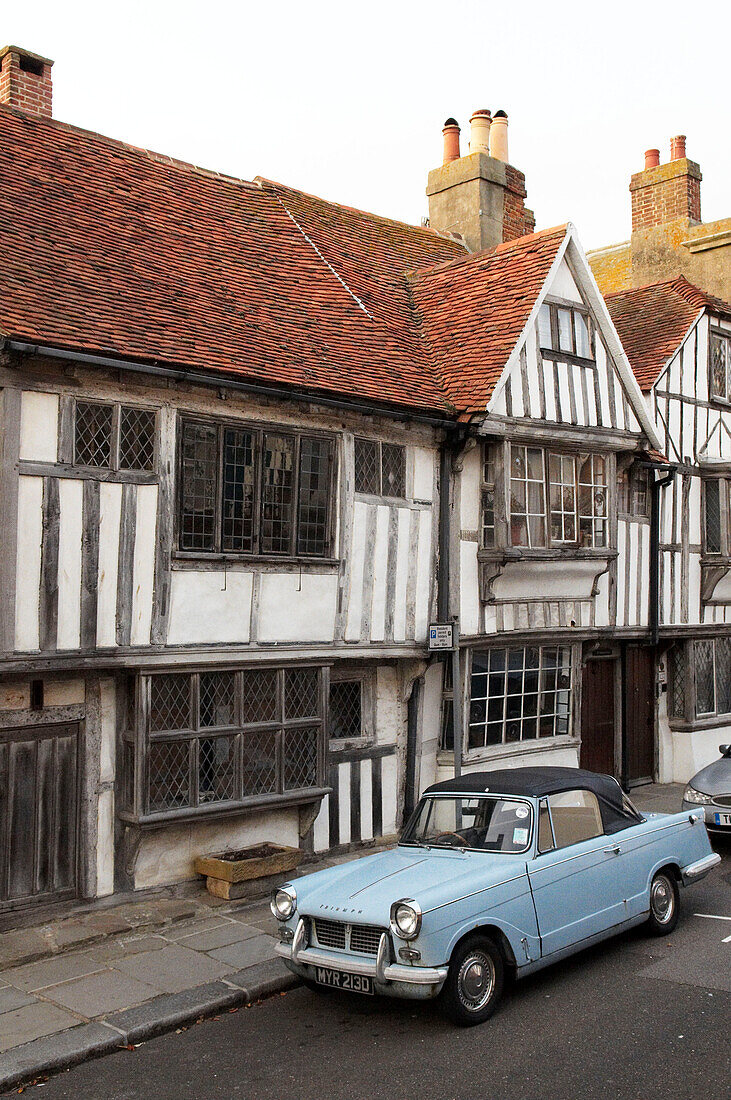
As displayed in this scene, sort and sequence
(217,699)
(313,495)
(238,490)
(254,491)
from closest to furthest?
1. (217,699)
2. (238,490)
3. (254,491)
4. (313,495)

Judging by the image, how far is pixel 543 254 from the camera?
13406mm

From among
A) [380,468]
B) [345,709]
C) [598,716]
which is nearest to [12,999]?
[345,709]

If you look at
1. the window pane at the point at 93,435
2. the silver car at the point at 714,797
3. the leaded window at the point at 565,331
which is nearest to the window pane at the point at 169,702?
the window pane at the point at 93,435

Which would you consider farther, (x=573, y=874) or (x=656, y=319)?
(x=656, y=319)

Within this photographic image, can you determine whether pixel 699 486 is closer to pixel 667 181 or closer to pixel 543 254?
pixel 543 254

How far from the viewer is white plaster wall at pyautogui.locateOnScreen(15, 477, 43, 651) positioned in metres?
8.75

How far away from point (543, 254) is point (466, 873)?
8841 millimetres

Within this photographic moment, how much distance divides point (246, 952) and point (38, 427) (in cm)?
477

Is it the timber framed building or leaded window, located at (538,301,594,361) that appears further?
leaded window, located at (538,301,594,361)

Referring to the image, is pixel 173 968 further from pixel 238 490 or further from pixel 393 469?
pixel 393 469

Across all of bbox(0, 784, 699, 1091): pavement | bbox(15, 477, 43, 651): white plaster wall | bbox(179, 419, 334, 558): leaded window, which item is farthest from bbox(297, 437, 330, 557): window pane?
bbox(0, 784, 699, 1091): pavement

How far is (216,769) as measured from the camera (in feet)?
33.2

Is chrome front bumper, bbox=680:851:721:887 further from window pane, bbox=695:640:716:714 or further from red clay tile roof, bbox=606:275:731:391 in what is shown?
red clay tile roof, bbox=606:275:731:391

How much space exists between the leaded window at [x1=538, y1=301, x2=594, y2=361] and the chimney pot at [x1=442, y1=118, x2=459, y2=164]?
585 centimetres
